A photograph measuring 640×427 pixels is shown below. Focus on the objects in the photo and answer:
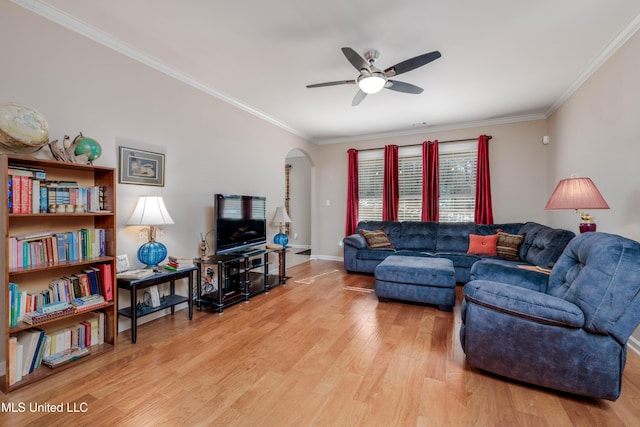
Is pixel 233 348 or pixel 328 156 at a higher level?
pixel 328 156

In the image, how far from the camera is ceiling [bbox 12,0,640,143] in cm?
220

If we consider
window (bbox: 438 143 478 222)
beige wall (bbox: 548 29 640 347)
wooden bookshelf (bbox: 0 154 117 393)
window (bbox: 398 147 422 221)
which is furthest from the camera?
window (bbox: 398 147 422 221)

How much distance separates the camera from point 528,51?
111 inches

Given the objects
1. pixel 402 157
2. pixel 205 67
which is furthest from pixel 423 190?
pixel 205 67

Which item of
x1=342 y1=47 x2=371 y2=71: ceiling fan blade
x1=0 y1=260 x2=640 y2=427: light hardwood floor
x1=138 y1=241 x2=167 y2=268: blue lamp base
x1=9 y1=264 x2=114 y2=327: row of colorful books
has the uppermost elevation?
x1=342 y1=47 x2=371 y2=71: ceiling fan blade

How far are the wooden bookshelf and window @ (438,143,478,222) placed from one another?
16.9ft

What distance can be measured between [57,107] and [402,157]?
5.16 meters

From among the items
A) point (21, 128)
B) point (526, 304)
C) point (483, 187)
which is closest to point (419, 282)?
point (526, 304)

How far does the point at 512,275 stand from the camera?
2.45 meters

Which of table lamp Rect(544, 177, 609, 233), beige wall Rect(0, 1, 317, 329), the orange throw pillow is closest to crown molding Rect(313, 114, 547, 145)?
the orange throw pillow

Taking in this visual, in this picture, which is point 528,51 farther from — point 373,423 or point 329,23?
point 373,423

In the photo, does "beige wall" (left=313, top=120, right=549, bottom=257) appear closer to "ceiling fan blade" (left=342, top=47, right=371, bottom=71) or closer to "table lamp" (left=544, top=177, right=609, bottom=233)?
"table lamp" (left=544, top=177, right=609, bottom=233)

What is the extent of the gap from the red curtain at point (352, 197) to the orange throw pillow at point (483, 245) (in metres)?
2.26

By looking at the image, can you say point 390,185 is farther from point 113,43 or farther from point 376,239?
point 113,43
